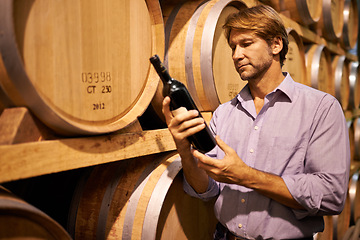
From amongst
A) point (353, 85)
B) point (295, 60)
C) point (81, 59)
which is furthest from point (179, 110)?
point (353, 85)

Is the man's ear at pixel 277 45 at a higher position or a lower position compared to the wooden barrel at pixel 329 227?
higher

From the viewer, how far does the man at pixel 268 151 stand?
135 centimetres

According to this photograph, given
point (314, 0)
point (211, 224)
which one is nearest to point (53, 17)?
point (211, 224)

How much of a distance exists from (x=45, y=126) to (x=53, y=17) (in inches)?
13.0

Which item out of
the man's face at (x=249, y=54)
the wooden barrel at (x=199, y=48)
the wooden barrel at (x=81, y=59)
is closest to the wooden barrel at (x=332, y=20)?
the wooden barrel at (x=199, y=48)

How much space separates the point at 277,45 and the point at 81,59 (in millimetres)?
979

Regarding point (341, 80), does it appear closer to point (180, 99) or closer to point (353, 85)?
point (353, 85)

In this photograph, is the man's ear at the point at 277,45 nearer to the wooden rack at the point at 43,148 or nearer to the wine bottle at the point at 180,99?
the wine bottle at the point at 180,99

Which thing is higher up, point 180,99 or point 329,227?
point 180,99

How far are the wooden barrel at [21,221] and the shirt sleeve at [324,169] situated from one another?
904mm

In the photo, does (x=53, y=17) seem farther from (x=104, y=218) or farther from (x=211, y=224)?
(x=211, y=224)

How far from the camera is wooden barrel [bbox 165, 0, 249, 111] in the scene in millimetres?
1730

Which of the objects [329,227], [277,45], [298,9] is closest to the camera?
[277,45]

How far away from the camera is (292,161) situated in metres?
1.47
